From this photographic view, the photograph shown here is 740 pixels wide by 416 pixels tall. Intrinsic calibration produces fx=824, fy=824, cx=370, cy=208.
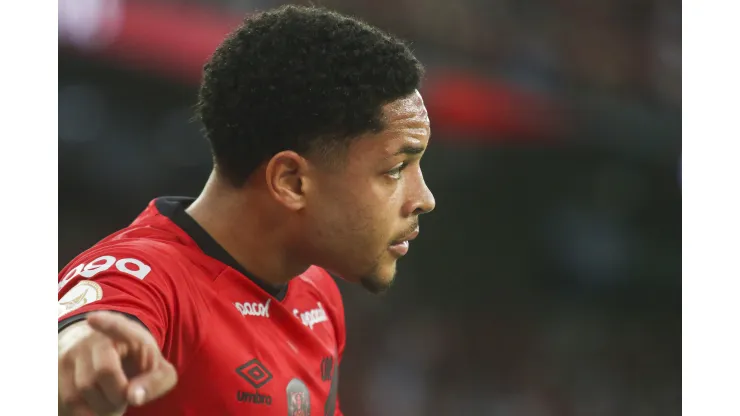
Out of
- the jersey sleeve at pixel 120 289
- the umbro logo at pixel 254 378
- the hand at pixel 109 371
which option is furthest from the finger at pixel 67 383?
the umbro logo at pixel 254 378

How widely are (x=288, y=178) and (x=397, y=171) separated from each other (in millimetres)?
269

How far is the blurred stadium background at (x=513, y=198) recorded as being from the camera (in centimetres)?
A: 802

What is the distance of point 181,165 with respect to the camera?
8633mm

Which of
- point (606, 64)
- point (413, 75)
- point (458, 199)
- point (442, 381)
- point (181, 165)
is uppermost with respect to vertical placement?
point (413, 75)

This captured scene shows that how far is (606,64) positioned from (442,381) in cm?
383

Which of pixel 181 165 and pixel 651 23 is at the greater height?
pixel 651 23

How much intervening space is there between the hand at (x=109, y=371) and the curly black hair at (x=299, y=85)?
824 millimetres

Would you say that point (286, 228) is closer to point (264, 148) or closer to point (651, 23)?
point (264, 148)

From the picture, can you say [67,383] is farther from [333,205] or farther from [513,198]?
[513,198]

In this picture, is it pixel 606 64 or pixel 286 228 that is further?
pixel 606 64

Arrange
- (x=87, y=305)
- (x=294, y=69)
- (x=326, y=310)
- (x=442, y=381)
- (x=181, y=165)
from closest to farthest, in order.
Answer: (x=87, y=305), (x=294, y=69), (x=326, y=310), (x=442, y=381), (x=181, y=165)

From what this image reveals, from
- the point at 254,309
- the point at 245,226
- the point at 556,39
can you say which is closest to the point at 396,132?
the point at 245,226

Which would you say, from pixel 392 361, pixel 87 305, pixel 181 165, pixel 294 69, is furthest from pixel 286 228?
pixel 181 165

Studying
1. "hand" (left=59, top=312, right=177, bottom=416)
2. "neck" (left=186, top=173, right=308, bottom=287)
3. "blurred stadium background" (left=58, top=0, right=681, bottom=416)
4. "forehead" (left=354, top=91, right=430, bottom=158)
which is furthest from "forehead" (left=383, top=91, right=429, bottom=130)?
"blurred stadium background" (left=58, top=0, right=681, bottom=416)
